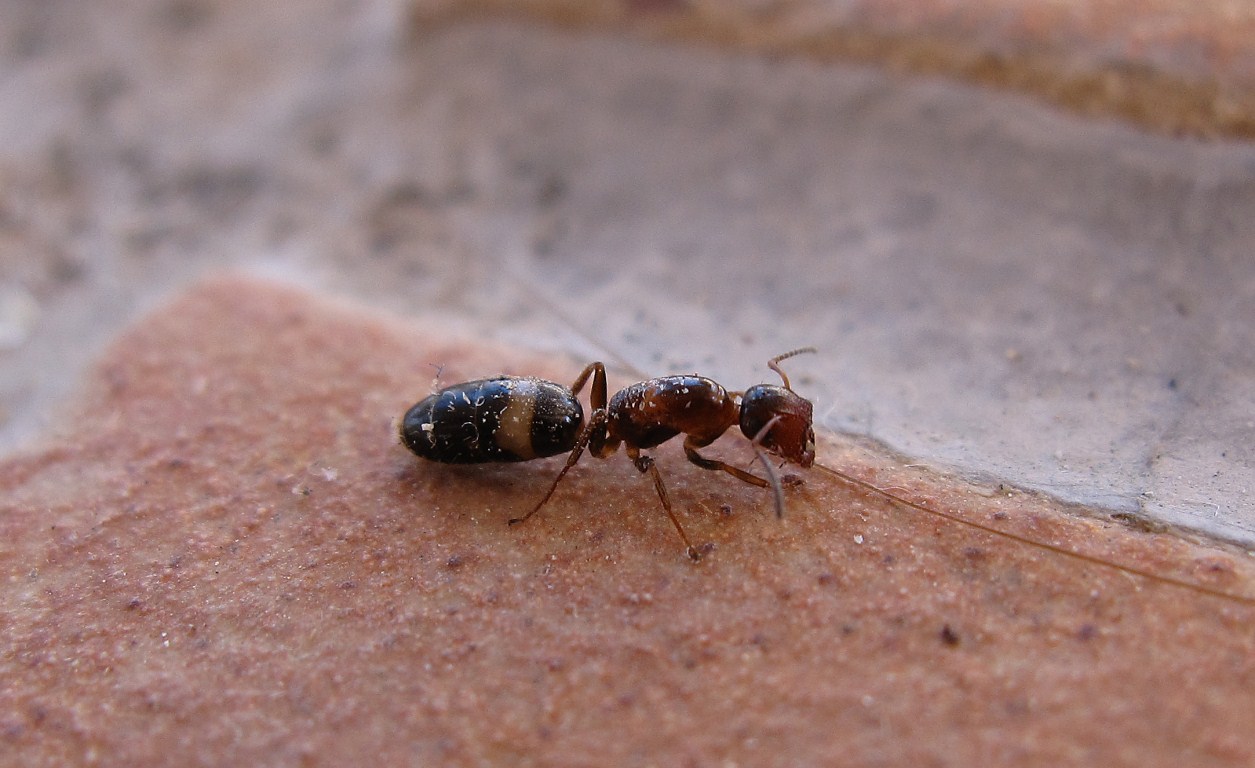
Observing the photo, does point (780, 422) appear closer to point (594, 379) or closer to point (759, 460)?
point (759, 460)

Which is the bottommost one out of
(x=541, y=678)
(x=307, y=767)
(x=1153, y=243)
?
(x=307, y=767)

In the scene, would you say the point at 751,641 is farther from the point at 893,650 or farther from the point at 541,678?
the point at 541,678

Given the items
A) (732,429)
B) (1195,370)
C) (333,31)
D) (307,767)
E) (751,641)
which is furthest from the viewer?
(333,31)

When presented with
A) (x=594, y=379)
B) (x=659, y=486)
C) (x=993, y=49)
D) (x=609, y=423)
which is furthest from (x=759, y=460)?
(x=993, y=49)

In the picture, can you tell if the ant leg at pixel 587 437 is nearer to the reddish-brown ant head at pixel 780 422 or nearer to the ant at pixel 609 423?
the ant at pixel 609 423

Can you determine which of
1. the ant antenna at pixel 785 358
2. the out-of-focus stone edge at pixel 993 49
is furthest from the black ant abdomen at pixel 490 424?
the out-of-focus stone edge at pixel 993 49

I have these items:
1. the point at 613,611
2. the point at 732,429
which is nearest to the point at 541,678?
the point at 613,611
